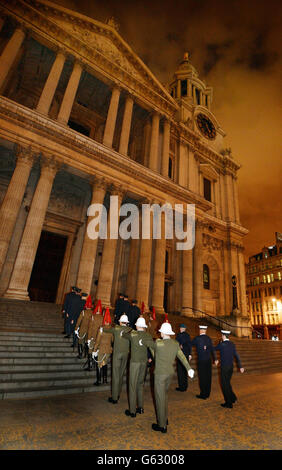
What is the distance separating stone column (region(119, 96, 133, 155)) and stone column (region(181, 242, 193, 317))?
1022 cm

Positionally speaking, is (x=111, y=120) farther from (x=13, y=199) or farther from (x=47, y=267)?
(x=47, y=267)

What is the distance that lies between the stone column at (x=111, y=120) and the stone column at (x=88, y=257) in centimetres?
399

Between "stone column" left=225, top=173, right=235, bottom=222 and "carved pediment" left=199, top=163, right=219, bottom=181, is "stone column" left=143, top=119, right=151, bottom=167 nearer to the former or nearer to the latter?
"carved pediment" left=199, top=163, right=219, bottom=181

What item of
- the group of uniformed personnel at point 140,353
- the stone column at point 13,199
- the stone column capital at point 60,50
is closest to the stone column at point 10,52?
the stone column capital at point 60,50

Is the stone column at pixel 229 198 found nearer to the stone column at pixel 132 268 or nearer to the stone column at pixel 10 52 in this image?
the stone column at pixel 132 268

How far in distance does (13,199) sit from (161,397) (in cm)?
1296

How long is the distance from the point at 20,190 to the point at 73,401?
12.0 meters

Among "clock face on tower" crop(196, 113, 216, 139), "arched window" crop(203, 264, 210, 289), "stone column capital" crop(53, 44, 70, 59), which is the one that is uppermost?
"clock face on tower" crop(196, 113, 216, 139)

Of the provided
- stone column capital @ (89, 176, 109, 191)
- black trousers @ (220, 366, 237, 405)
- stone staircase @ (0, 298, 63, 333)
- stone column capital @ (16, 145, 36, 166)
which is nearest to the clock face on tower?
stone column capital @ (89, 176, 109, 191)

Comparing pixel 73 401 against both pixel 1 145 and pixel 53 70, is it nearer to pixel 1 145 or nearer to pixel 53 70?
pixel 1 145

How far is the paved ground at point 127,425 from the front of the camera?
361 cm

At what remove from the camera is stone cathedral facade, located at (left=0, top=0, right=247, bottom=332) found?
48.8 ft

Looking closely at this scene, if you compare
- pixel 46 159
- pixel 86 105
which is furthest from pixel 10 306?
pixel 86 105
